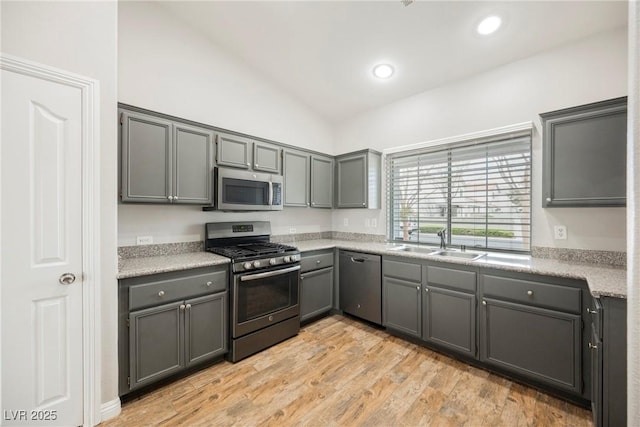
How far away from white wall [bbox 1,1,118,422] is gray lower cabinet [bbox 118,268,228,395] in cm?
8

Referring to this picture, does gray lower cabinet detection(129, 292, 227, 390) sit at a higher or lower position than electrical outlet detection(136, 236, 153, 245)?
lower

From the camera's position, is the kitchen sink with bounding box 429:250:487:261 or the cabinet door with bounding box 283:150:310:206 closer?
the kitchen sink with bounding box 429:250:487:261

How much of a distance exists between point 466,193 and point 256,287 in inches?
98.4

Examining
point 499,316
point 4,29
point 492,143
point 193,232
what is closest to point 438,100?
point 492,143

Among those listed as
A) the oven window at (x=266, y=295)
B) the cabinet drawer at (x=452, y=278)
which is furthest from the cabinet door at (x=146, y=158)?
the cabinet drawer at (x=452, y=278)

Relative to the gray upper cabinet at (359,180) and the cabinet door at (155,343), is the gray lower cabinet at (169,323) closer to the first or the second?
the cabinet door at (155,343)

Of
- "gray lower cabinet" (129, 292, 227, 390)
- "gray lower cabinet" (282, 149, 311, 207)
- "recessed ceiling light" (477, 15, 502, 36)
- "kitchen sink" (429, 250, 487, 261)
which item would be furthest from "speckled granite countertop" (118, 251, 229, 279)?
"recessed ceiling light" (477, 15, 502, 36)

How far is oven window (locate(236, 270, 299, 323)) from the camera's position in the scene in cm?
247

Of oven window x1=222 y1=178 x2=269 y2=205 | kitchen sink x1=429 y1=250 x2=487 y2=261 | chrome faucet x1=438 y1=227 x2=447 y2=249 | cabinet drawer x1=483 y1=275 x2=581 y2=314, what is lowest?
cabinet drawer x1=483 y1=275 x2=581 y2=314

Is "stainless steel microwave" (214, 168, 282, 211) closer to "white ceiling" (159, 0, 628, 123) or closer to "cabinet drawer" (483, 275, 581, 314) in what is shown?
"white ceiling" (159, 0, 628, 123)

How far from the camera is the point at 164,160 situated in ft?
7.65

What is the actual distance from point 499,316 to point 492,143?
1.75 metres

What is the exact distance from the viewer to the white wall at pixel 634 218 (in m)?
0.89

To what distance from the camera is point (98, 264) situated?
1725mm
